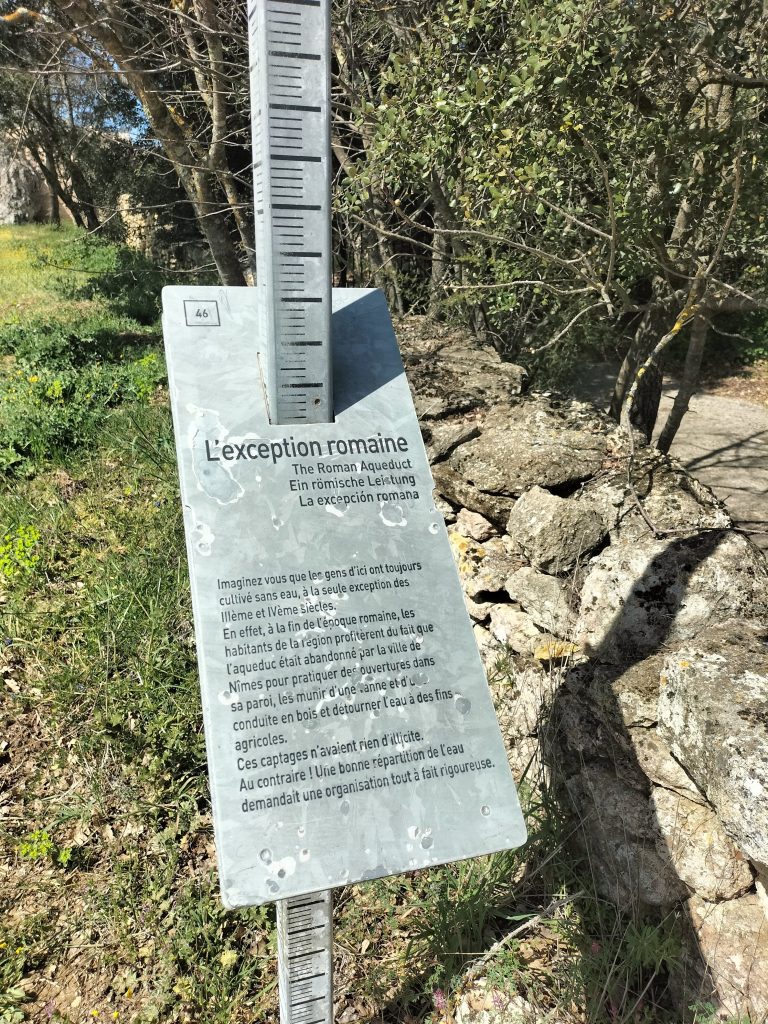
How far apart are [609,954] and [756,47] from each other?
398 cm

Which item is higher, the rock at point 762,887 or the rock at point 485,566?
the rock at point 762,887

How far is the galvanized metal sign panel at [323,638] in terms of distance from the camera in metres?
1.51

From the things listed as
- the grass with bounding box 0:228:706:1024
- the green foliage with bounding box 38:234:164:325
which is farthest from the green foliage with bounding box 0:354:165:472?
the green foliage with bounding box 38:234:164:325

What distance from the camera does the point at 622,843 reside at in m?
2.37

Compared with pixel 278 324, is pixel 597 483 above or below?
below

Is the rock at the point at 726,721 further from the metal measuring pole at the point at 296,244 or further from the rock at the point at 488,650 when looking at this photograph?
A: the metal measuring pole at the point at 296,244

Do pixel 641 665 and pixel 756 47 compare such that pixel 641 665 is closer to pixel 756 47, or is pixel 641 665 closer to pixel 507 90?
pixel 507 90

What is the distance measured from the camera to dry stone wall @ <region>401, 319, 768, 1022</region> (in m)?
2.10

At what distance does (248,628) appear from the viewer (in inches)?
63.7

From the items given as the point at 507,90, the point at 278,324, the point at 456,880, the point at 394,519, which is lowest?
the point at 456,880

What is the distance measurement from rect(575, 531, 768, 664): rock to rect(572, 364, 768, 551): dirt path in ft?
6.18

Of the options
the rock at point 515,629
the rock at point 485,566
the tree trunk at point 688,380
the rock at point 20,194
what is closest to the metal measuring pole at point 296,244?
the rock at point 515,629

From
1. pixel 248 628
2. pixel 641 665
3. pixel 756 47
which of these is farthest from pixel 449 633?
pixel 756 47

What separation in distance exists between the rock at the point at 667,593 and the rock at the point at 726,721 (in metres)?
0.25
